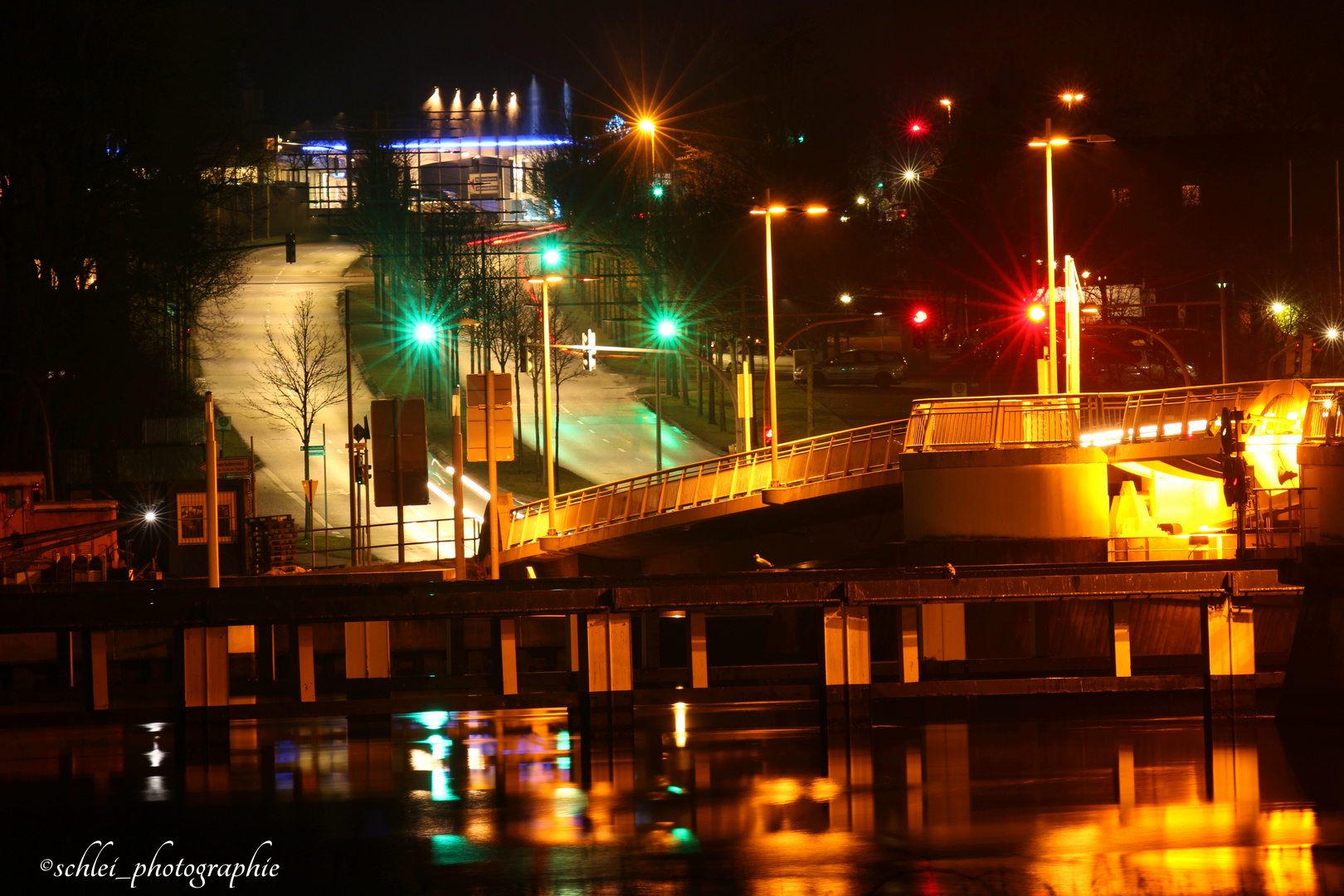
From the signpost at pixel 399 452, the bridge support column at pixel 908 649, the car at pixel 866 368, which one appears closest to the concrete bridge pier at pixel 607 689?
the bridge support column at pixel 908 649

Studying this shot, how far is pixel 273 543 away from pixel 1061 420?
65.8ft

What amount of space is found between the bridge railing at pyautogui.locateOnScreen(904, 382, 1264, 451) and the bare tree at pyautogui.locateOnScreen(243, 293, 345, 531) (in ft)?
115

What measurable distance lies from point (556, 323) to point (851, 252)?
588 inches

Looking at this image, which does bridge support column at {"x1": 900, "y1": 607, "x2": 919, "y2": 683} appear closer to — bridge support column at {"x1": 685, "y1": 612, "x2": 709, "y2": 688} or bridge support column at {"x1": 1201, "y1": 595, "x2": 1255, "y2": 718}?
bridge support column at {"x1": 685, "y1": 612, "x2": 709, "y2": 688}

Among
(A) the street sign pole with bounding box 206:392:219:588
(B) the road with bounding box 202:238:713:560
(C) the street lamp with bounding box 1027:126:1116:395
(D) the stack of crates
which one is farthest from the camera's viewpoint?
(B) the road with bounding box 202:238:713:560

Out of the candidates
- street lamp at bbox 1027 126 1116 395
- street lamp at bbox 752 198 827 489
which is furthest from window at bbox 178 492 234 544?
street lamp at bbox 1027 126 1116 395

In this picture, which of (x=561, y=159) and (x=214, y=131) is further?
(x=561, y=159)

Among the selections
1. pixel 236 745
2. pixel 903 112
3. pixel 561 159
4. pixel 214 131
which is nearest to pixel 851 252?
pixel 903 112

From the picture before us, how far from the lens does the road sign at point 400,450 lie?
27234mm

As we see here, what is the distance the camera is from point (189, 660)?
20.0 metres

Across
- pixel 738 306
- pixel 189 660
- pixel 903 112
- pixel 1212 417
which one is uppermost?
pixel 903 112

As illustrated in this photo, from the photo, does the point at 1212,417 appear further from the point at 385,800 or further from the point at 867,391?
the point at 867,391

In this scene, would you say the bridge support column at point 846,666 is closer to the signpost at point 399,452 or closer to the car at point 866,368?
the signpost at point 399,452

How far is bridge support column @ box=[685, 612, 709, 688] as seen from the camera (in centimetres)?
2091
